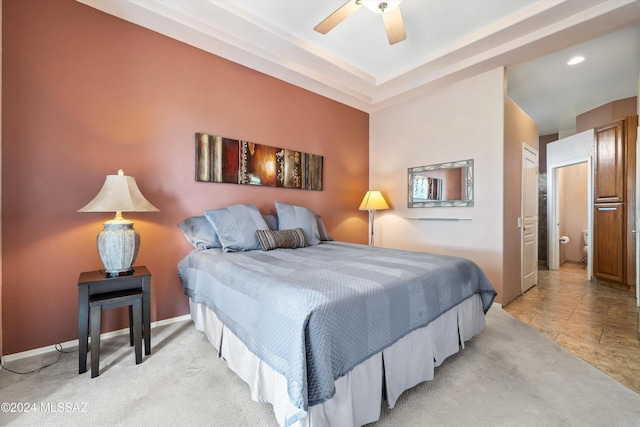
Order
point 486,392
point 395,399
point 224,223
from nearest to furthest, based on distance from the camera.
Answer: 1. point 395,399
2. point 486,392
3. point 224,223

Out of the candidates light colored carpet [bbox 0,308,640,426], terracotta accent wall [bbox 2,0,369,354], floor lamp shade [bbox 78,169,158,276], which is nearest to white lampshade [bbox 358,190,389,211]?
terracotta accent wall [bbox 2,0,369,354]

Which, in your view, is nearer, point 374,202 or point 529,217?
point 529,217

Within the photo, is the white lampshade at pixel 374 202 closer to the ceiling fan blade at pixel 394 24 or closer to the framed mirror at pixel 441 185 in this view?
the framed mirror at pixel 441 185

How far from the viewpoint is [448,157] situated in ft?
11.7

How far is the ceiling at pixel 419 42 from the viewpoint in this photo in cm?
236

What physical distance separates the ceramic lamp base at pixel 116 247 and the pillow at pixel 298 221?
1.42 metres

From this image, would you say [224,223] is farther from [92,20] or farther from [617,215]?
[617,215]

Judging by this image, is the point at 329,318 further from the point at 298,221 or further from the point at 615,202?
the point at 615,202

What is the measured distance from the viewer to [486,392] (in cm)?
158

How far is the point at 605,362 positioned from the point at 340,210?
10.2 ft

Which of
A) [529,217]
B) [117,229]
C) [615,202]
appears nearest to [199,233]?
[117,229]

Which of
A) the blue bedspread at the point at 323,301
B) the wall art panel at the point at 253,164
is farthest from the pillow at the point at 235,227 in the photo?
the wall art panel at the point at 253,164

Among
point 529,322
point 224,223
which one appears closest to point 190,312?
point 224,223

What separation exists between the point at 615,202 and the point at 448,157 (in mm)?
2696
